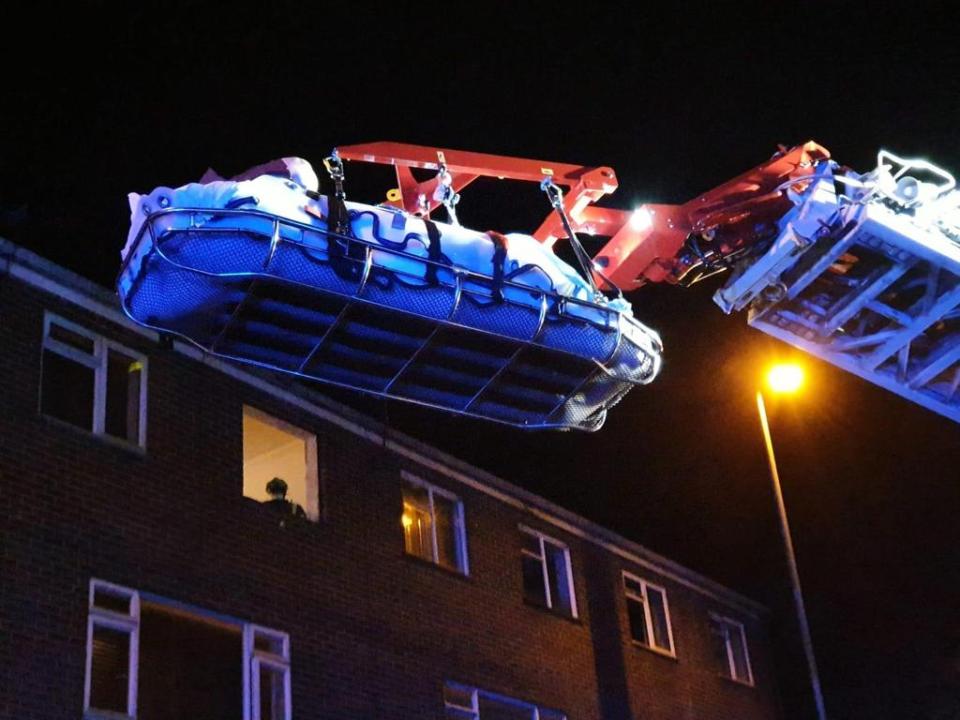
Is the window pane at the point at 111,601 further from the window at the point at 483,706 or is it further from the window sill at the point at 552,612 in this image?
the window sill at the point at 552,612

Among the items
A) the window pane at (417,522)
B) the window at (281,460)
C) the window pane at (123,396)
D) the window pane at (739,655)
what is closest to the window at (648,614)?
the window pane at (739,655)

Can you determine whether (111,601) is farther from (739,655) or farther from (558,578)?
(739,655)

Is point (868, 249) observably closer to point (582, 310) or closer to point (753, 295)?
point (753, 295)

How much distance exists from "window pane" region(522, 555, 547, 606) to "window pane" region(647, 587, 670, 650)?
3.62 m

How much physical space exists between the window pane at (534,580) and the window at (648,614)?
8.41ft

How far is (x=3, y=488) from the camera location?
11.3 meters

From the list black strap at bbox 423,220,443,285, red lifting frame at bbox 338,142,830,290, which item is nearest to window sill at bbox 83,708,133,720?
red lifting frame at bbox 338,142,830,290

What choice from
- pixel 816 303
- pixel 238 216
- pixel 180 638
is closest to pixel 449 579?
pixel 180 638

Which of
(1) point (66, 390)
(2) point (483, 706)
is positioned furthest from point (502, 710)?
(1) point (66, 390)

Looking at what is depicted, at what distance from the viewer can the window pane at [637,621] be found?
21.8 metres

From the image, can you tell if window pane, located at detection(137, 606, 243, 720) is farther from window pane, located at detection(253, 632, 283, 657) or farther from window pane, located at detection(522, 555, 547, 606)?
window pane, located at detection(522, 555, 547, 606)

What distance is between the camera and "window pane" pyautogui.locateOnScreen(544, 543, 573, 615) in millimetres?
19938

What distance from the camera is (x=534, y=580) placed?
1950cm

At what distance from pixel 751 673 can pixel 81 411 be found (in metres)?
17.1
